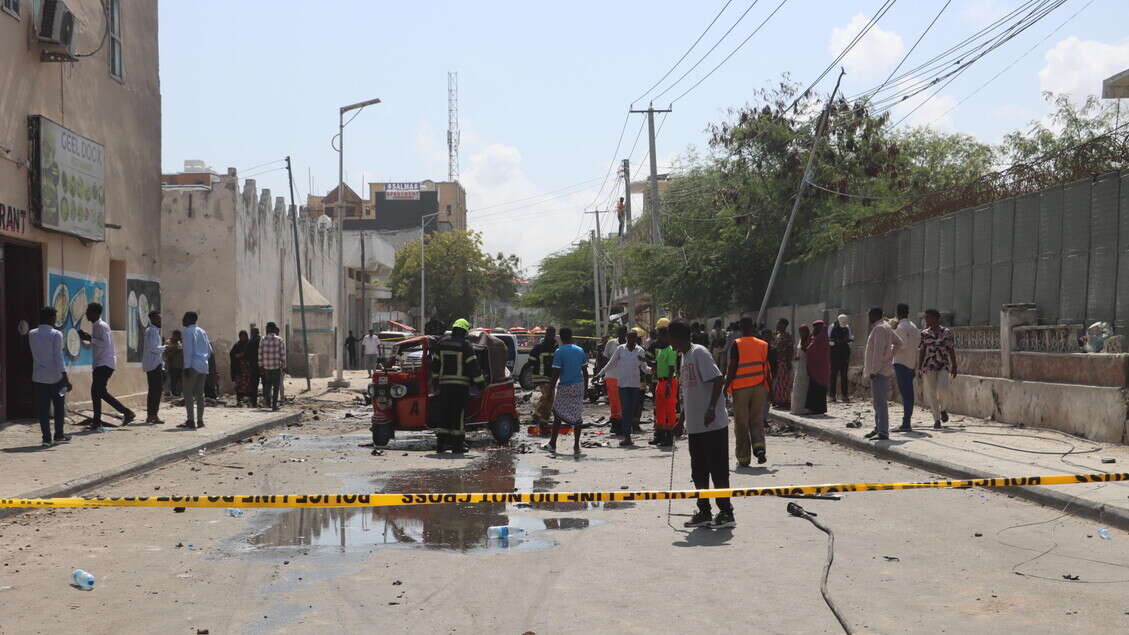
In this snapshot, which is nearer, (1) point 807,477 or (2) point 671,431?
(1) point 807,477

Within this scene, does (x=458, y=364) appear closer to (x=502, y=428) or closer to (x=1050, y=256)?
(x=502, y=428)

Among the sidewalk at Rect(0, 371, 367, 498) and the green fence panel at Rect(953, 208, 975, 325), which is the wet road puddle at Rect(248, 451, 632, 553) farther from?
the green fence panel at Rect(953, 208, 975, 325)

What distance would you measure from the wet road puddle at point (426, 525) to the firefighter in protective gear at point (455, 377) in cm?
348

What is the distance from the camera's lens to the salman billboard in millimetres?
18641

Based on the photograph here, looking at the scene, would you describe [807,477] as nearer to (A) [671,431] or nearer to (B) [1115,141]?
(A) [671,431]

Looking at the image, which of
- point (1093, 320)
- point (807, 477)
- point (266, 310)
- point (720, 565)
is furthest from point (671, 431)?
point (266, 310)

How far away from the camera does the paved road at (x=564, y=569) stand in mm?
Answer: 6199

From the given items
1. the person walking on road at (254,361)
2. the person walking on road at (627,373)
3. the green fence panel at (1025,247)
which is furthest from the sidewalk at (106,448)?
the green fence panel at (1025,247)

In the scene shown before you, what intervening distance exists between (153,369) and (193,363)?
142 centimetres

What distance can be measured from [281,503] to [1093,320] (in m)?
11.8

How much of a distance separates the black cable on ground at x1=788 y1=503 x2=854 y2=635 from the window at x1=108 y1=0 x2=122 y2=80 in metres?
17.4

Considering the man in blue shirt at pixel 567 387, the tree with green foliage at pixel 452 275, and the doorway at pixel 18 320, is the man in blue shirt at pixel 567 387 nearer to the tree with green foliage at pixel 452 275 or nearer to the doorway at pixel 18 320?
the doorway at pixel 18 320

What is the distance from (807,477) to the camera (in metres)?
12.8

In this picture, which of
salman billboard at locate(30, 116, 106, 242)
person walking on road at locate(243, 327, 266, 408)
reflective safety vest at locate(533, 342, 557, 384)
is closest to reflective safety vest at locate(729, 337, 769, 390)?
reflective safety vest at locate(533, 342, 557, 384)
